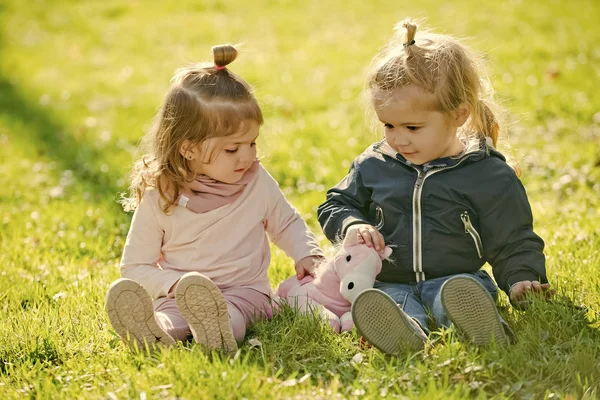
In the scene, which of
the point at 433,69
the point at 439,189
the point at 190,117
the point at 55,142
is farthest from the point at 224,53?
the point at 55,142

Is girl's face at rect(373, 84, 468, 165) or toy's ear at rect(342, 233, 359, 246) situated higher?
girl's face at rect(373, 84, 468, 165)

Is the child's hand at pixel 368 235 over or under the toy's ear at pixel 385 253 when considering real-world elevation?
over

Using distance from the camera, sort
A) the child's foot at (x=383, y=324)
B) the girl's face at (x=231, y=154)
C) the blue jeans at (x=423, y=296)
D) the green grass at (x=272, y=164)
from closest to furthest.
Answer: the green grass at (x=272, y=164), the child's foot at (x=383, y=324), the blue jeans at (x=423, y=296), the girl's face at (x=231, y=154)

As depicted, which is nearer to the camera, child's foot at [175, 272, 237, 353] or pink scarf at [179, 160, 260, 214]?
child's foot at [175, 272, 237, 353]

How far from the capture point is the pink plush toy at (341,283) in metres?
3.63

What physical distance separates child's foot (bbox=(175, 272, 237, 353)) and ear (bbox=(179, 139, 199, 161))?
2.61ft

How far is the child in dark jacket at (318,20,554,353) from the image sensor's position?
3.63m

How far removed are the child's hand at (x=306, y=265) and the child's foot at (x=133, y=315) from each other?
0.85 m

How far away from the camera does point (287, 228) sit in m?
4.08

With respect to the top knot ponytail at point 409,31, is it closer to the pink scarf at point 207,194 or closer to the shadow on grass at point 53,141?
the pink scarf at point 207,194

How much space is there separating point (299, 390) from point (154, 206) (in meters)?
1.31

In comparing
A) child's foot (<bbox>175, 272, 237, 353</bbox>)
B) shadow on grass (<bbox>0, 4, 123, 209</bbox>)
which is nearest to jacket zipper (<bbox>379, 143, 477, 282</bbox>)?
child's foot (<bbox>175, 272, 237, 353</bbox>)

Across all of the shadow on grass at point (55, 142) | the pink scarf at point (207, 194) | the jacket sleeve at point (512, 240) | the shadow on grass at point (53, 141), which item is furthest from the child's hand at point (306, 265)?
the shadow on grass at point (55, 142)

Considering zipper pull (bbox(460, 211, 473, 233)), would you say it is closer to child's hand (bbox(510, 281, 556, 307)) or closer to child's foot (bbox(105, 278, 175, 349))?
child's hand (bbox(510, 281, 556, 307))
